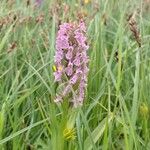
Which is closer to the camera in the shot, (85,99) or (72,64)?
(72,64)

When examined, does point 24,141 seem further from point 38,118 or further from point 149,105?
point 149,105

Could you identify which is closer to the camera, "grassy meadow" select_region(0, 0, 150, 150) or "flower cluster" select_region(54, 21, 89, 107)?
"flower cluster" select_region(54, 21, 89, 107)

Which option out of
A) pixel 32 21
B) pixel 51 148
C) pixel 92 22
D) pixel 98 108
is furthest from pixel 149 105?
pixel 32 21

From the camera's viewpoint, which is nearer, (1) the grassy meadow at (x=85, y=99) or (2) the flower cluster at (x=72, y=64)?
(2) the flower cluster at (x=72, y=64)

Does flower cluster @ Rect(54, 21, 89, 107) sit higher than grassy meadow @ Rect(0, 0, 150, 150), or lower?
higher
